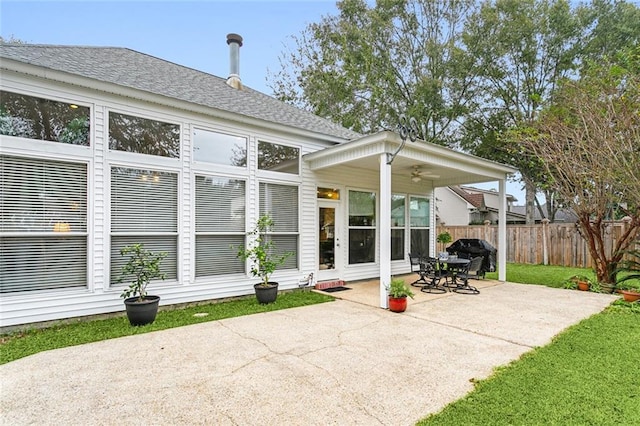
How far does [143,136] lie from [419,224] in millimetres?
7541

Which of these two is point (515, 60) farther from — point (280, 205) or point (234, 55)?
point (280, 205)

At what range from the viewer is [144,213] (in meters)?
5.14

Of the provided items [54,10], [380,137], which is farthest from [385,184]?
[54,10]

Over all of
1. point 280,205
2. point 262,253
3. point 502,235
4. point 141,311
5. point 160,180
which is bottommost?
point 141,311

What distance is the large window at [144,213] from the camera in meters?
4.89

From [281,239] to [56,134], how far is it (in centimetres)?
402

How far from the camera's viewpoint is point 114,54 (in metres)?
6.69

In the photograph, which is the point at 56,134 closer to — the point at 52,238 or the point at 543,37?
the point at 52,238

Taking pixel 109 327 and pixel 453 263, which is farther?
pixel 453 263

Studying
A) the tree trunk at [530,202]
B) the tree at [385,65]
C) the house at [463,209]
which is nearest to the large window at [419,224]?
the tree at [385,65]

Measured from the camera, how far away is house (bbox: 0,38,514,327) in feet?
14.0

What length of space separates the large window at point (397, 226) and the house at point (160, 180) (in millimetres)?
1061

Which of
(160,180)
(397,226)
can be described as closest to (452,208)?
(397,226)

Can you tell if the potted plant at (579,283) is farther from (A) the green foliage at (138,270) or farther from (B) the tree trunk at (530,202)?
(B) the tree trunk at (530,202)
